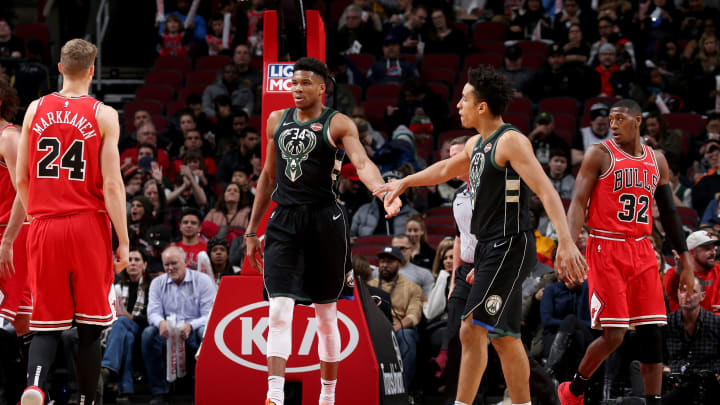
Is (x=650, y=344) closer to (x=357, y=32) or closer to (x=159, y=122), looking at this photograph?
(x=159, y=122)

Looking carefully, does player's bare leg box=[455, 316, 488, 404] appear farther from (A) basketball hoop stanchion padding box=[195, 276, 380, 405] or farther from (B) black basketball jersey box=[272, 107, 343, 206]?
(A) basketball hoop stanchion padding box=[195, 276, 380, 405]

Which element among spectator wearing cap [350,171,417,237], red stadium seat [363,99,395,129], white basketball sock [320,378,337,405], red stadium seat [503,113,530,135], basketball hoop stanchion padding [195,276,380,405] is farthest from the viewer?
red stadium seat [363,99,395,129]

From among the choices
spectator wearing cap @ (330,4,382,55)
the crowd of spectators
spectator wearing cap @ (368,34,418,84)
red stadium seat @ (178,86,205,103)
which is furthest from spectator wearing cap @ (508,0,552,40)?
red stadium seat @ (178,86,205,103)

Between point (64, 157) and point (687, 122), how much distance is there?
384 inches

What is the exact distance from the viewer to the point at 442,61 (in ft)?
47.8

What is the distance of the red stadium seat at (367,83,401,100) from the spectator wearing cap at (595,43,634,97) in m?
2.96

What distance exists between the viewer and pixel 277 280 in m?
5.81

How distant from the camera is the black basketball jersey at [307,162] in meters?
5.90

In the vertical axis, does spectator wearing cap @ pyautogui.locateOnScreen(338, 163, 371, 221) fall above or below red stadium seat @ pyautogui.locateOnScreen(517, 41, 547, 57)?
below

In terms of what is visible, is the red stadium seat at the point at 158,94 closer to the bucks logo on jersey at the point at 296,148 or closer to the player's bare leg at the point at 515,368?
the bucks logo on jersey at the point at 296,148

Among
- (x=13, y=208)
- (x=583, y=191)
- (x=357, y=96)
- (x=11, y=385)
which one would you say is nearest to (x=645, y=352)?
(x=583, y=191)

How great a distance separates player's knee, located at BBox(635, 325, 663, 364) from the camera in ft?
21.1

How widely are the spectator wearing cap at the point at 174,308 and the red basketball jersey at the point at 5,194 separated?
3.03 metres

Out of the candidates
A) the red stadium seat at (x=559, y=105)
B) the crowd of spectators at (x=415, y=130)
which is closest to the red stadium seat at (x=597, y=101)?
the crowd of spectators at (x=415, y=130)
